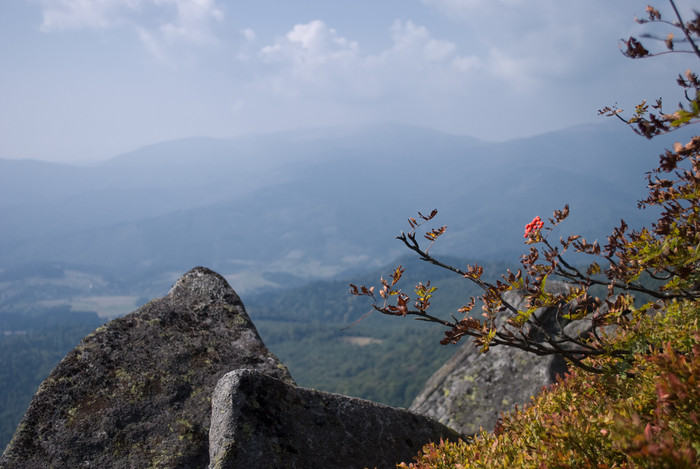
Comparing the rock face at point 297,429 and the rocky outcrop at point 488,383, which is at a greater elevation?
the rock face at point 297,429

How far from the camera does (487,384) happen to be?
32.8ft

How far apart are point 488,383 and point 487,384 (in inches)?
1.2

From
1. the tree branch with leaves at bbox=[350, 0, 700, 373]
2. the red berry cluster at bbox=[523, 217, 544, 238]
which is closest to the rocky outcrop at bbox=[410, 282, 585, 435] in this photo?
the tree branch with leaves at bbox=[350, 0, 700, 373]

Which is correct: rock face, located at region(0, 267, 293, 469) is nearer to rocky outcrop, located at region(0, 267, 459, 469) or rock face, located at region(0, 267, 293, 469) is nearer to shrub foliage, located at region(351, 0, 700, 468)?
rocky outcrop, located at region(0, 267, 459, 469)

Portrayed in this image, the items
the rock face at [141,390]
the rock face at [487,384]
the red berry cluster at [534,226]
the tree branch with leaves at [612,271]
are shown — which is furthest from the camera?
the rock face at [487,384]

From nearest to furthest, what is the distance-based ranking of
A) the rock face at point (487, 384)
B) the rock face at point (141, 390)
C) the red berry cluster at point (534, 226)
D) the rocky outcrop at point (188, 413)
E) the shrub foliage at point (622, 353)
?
1. the shrub foliage at point (622, 353)
2. the red berry cluster at point (534, 226)
3. the rocky outcrop at point (188, 413)
4. the rock face at point (141, 390)
5. the rock face at point (487, 384)

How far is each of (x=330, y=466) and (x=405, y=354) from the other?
567 ft

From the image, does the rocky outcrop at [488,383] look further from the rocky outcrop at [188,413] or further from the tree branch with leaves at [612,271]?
the tree branch with leaves at [612,271]

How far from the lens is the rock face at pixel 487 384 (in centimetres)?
928

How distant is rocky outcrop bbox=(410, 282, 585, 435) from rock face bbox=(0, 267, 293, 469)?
426 cm

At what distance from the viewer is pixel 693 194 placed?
12.6ft

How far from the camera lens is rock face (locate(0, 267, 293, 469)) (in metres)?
5.37

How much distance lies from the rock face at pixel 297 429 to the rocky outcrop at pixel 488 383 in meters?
3.54

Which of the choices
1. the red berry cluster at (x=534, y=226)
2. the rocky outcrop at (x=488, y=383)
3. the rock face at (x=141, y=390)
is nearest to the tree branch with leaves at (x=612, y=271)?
the red berry cluster at (x=534, y=226)
